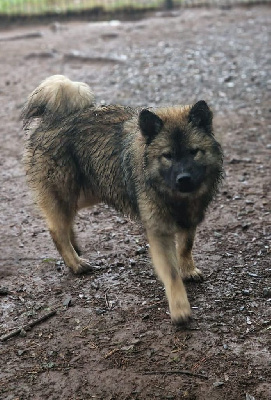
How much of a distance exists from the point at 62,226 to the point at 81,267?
0.38 meters

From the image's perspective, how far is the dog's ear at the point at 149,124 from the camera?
165 inches

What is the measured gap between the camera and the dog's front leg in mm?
4219

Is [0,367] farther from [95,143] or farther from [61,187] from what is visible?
[95,143]

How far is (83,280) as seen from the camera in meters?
5.00

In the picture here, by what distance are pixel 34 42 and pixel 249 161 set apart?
8.11 meters

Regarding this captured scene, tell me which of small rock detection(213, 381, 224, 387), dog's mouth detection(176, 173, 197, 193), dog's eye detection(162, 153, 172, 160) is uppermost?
dog's eye detection(162, 153, 172, 160)

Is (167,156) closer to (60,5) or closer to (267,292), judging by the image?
(267,292)

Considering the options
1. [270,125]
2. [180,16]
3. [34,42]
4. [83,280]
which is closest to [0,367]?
[83,280]

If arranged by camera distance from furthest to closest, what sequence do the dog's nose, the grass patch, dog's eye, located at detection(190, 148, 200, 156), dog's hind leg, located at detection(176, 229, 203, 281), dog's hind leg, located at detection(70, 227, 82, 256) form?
the grass patch, dog's hind leg, located at detection(70, 227, 82, 256), dog's hind leg, located at detection(176, 229, 203, 281), dog's eye, located at detection(190, 148, 200, 156), the dog's nose

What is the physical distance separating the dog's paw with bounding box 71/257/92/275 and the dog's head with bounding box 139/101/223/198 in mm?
1118

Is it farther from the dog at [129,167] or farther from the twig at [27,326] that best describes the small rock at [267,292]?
the twig at [27,326]

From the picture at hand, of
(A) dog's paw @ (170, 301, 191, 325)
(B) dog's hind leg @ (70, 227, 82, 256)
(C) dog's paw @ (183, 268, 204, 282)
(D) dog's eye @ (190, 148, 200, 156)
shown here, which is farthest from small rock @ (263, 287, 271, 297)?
(B) dog's hind leg @ (70, 227, 82, 256)

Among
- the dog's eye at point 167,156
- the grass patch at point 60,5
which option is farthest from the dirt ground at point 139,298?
the grass patch at point 60,5

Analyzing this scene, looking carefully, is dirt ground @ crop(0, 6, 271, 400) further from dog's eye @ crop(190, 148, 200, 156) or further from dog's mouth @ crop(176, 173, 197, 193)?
dog's eye @ crop(190, 148, 200, 156)
